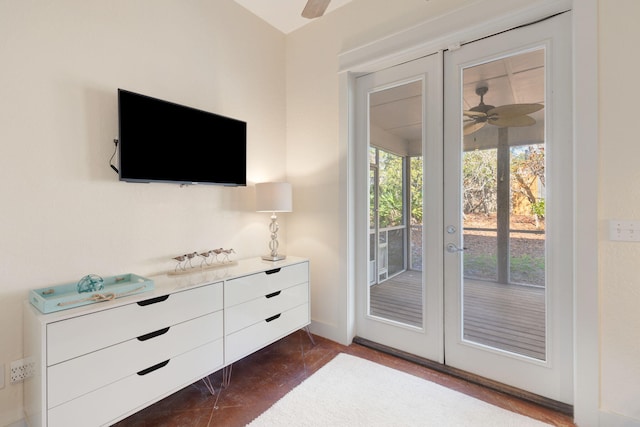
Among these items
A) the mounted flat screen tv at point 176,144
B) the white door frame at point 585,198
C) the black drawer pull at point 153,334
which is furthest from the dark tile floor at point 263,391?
the mounted flat screen tv at point 176,144

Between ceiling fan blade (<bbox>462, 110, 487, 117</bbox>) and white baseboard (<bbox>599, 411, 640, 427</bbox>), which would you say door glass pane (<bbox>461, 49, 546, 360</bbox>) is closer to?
ceiling fan blade (<bbox>462, 110, 487, 117</bbox>)

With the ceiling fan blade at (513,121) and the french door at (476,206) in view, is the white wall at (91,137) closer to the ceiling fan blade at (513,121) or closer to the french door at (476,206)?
the french door at (476,206)

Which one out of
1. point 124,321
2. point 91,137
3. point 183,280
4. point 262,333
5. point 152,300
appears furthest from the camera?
point 262,333

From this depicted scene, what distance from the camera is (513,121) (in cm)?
192

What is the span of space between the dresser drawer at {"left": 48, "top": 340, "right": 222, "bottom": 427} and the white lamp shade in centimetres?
105

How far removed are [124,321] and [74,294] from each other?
0.29 m

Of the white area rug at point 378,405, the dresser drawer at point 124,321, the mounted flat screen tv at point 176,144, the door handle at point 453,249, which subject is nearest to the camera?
the dresser drawer at point 124,321

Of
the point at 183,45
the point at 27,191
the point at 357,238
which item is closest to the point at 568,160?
the point at 357,238

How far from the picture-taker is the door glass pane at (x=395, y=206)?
7.59ft

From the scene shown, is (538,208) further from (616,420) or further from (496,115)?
(616,420)

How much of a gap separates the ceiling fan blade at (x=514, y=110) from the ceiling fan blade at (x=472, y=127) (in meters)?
0.08

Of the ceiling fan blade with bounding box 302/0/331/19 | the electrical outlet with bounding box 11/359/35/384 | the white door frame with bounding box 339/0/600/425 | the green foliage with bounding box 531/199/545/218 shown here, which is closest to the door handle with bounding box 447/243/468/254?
the green foliage with bounding box 531/199/545/218

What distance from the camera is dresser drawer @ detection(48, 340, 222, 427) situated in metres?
1.28

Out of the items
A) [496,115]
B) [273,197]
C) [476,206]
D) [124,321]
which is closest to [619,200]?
[476,206]
